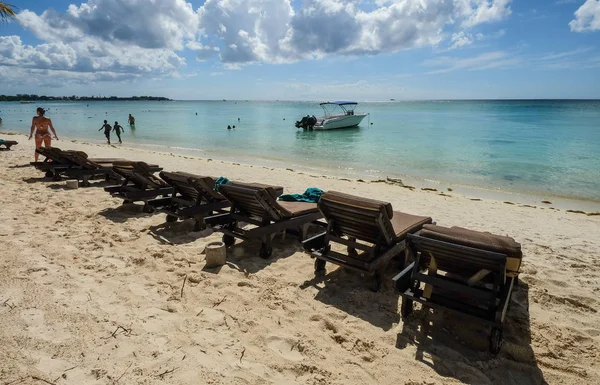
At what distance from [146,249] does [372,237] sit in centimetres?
322

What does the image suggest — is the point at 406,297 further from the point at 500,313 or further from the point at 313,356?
the point at 313,356

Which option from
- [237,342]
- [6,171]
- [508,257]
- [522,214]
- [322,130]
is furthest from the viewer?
[322,130]

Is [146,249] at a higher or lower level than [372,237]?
lower

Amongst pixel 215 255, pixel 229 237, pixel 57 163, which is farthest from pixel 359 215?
pixel 57 163

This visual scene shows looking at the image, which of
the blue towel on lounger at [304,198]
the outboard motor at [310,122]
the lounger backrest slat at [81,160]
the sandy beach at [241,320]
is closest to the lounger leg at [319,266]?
the sandy beach at [241,320]

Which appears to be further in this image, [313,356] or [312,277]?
[312,277]

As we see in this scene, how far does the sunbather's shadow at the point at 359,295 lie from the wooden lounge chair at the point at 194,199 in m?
2.50

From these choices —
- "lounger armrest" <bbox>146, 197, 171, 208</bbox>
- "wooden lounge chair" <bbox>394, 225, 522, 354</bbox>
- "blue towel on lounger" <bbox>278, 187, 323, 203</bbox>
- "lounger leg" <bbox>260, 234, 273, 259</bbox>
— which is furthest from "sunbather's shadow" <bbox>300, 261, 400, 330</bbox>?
"lounger armrest" <bbox>146, 197, 171, 208</bbox>

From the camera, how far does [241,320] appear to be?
3467mm

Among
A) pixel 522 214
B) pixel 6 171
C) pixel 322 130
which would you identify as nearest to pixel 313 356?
pixel 522 214

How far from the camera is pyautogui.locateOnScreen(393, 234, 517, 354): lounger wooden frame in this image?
3.13m

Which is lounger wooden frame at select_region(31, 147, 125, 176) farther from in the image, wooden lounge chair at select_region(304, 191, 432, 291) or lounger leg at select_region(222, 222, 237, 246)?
wooden lounge chair at select_region(304, 191, 432, 291)

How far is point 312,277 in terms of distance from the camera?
4547mm

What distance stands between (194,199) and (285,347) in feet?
13.0
